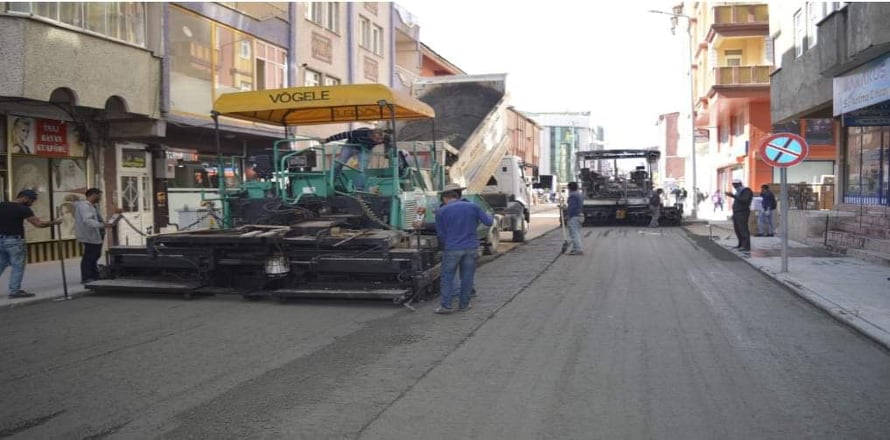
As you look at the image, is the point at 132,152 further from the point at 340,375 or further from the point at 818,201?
the point at 818,201

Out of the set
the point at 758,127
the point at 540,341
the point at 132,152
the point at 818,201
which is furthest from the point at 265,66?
the point at 758,127

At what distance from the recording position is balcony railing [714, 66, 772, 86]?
95.0 feet

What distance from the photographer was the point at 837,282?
33.6 ft

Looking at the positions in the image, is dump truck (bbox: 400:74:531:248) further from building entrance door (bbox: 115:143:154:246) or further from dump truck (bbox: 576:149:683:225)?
dump truck (bbox: 576:149:683:225)

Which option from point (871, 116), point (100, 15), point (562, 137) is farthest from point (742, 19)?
point (562, 137)

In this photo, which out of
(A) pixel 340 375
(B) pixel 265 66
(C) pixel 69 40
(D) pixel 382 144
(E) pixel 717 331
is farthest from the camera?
(B) pixel 265 66

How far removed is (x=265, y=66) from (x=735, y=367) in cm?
1638

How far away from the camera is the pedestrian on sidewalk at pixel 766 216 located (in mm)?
18469

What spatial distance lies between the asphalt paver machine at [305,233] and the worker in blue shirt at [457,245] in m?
0.44

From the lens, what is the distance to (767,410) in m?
4.59

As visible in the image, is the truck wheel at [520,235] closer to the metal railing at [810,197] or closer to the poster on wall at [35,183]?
the metal railing at [810,197]

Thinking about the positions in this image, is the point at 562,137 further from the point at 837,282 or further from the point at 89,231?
the point at 89,231

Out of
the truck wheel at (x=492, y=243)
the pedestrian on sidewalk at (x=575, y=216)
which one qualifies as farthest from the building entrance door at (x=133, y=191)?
the pedestrian on sidewalk at (x=575, y=216)

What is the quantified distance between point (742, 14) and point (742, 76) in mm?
3074
